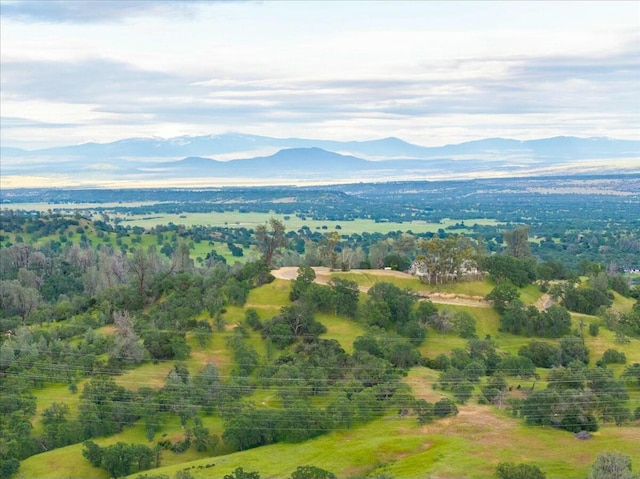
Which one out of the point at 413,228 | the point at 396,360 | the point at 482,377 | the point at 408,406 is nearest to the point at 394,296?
the point at 396,360

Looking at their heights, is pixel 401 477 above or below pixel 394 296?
below

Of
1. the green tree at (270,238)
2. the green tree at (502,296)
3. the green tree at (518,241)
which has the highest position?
the green tree at (270,238)

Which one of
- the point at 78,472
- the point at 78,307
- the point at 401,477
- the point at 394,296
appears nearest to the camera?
the point at 401,477

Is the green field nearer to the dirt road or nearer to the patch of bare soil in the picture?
the patch of bare soil

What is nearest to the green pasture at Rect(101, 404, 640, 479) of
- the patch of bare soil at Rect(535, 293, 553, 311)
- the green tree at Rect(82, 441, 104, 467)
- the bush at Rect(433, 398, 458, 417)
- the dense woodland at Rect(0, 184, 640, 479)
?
the bush at Rect(433, 398, 458, 417)

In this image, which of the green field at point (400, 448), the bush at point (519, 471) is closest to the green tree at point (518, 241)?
the green field at point (400, 448)

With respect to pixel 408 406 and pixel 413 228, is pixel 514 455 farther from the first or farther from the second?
pixel 413 228

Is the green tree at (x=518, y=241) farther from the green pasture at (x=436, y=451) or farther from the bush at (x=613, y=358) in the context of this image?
the green pasture at (x=436, y=451)
